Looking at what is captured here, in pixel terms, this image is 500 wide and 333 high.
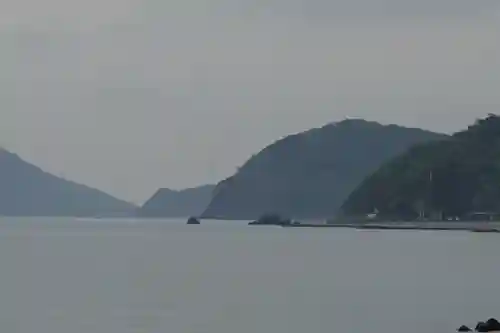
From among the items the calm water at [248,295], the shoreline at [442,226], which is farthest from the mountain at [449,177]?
the calm water at [248,295]

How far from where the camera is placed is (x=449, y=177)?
579ft

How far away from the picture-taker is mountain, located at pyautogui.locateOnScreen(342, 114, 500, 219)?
173250mm

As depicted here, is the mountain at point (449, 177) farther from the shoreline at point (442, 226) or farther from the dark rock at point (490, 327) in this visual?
the dark rock at point (490, 327)

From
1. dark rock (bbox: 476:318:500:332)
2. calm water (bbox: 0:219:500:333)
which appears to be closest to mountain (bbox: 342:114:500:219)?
calm water (bbox: 0:219:500:333)

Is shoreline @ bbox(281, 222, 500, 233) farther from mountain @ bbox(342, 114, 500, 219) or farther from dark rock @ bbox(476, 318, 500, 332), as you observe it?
dark rock @ bbox(476, 318, 500, 332)

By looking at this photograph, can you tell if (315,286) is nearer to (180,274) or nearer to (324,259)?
(180,274)

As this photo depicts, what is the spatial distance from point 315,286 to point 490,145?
134853mm

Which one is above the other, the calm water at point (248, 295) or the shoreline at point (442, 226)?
the shoreline at point (442, 226)

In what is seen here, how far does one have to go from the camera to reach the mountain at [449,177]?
17325 centimetres

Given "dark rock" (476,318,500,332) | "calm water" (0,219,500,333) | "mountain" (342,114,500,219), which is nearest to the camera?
"dark rock" (476,318,500,332)

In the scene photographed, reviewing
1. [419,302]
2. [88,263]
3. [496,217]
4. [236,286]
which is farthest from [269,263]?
[496,217]

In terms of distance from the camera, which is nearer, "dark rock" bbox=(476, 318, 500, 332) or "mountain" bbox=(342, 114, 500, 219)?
"dark rock" bbox=(476, 318, 500, 332)

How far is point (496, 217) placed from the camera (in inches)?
6594

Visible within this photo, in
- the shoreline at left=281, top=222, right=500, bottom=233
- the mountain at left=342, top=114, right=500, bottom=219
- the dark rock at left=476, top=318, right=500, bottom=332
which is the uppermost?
the mountain at left=342, top=114, right=500, bottom=219
